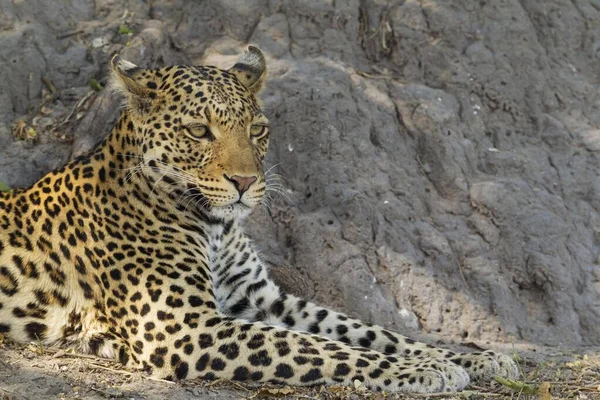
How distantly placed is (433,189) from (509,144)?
42.0 inches

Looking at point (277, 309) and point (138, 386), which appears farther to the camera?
point (277, 309)

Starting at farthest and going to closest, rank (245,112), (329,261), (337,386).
→ (329,261)
(245,112)
(337,386)

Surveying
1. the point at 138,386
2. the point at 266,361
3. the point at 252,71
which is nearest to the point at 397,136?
the point at 252,71

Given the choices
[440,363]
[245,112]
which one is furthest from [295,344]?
[245,112]

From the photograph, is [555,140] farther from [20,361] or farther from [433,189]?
[20,361]

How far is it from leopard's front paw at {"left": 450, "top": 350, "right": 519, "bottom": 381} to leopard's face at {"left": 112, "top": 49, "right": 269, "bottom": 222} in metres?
2.06

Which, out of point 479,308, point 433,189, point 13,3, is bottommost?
point 479,308

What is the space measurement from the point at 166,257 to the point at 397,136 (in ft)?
12.2

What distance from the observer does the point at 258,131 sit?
775cm

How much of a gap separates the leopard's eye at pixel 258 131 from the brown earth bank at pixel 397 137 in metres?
1.99

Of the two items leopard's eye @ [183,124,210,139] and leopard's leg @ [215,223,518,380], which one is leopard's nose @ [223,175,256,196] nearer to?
leopard's eye @ [183,124,210,139]

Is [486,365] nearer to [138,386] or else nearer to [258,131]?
[258,131]

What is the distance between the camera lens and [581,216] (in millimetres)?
10336

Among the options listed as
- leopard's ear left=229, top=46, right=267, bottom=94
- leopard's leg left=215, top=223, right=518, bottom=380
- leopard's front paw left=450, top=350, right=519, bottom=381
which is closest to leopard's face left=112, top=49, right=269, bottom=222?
leopard's ear left=229, top=46, right=267, bottom=94
